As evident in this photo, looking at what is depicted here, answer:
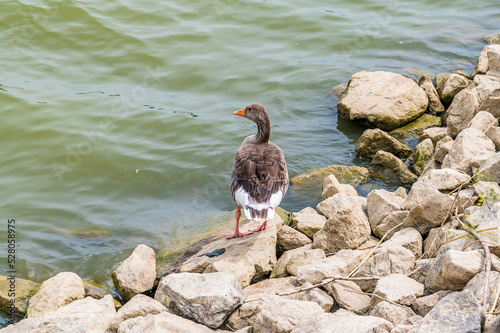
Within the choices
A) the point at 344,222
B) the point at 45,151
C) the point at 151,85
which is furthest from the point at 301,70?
the point at 344,222

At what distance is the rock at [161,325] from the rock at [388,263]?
1604mm

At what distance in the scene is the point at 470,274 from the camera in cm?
416

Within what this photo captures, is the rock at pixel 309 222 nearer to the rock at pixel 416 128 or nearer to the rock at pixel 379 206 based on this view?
the rock at pixel 379 206

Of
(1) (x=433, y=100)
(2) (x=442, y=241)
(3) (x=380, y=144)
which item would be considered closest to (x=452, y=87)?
(1) (x=433, y=100)

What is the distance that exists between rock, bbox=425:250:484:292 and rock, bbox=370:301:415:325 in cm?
35

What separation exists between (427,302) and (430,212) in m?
1.59

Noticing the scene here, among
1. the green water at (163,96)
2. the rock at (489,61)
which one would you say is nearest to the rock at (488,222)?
the green water at (163,96)

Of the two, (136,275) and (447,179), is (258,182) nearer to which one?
(136,275)

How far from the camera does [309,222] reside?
6699 millimetres

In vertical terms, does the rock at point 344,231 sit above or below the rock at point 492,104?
below

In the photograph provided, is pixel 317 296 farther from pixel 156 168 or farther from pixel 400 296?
pixel 156 168

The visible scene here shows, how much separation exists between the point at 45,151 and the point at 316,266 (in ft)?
21.7

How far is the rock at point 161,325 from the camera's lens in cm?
427

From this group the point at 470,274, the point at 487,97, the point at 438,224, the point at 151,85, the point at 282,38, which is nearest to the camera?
the point at 470,274
